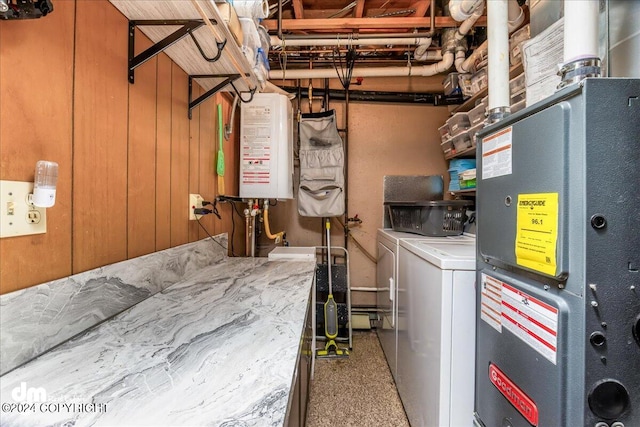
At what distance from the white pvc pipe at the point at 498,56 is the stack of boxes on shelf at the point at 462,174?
3.49 feet

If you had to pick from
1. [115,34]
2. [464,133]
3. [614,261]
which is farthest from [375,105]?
[614,261]

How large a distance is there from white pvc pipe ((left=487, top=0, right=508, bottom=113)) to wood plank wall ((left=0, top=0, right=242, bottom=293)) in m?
1.29

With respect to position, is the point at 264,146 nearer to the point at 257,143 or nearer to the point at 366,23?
the point at 257,143

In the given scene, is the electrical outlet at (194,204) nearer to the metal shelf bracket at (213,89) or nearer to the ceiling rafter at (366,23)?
the metal shelf bracket at (213,89)

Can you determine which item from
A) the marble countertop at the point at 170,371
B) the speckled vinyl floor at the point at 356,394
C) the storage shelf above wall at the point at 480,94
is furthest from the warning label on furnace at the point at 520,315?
the storage shelf above wall at the point at 480,94

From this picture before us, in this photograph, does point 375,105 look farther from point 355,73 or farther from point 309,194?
point 309,194

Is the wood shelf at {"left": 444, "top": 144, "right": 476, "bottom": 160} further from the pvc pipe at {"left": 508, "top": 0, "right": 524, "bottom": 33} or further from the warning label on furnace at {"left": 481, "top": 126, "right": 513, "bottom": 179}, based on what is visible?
the warning label on furnace at {"left": 481, "top": 126, "right": 513, "bottom": 179}

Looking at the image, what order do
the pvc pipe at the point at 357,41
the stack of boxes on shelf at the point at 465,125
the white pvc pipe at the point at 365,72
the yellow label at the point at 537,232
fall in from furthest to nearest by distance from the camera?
the white pvc pipe at the point at 365,72, the pvc pipe at the point at 357,41, the stack of boxes on shelf at the point at 465,125, the yellow label at the point at 537,232

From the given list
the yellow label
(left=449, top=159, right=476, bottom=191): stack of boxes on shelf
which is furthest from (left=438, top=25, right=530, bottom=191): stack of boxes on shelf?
the yellow label

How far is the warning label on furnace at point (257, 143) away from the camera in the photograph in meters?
2.09

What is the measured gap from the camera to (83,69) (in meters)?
0.80

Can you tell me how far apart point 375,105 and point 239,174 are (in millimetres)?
1454

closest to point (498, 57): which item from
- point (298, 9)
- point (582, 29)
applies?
point (582, 29)

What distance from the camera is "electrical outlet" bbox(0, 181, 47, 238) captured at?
0.59 meters
